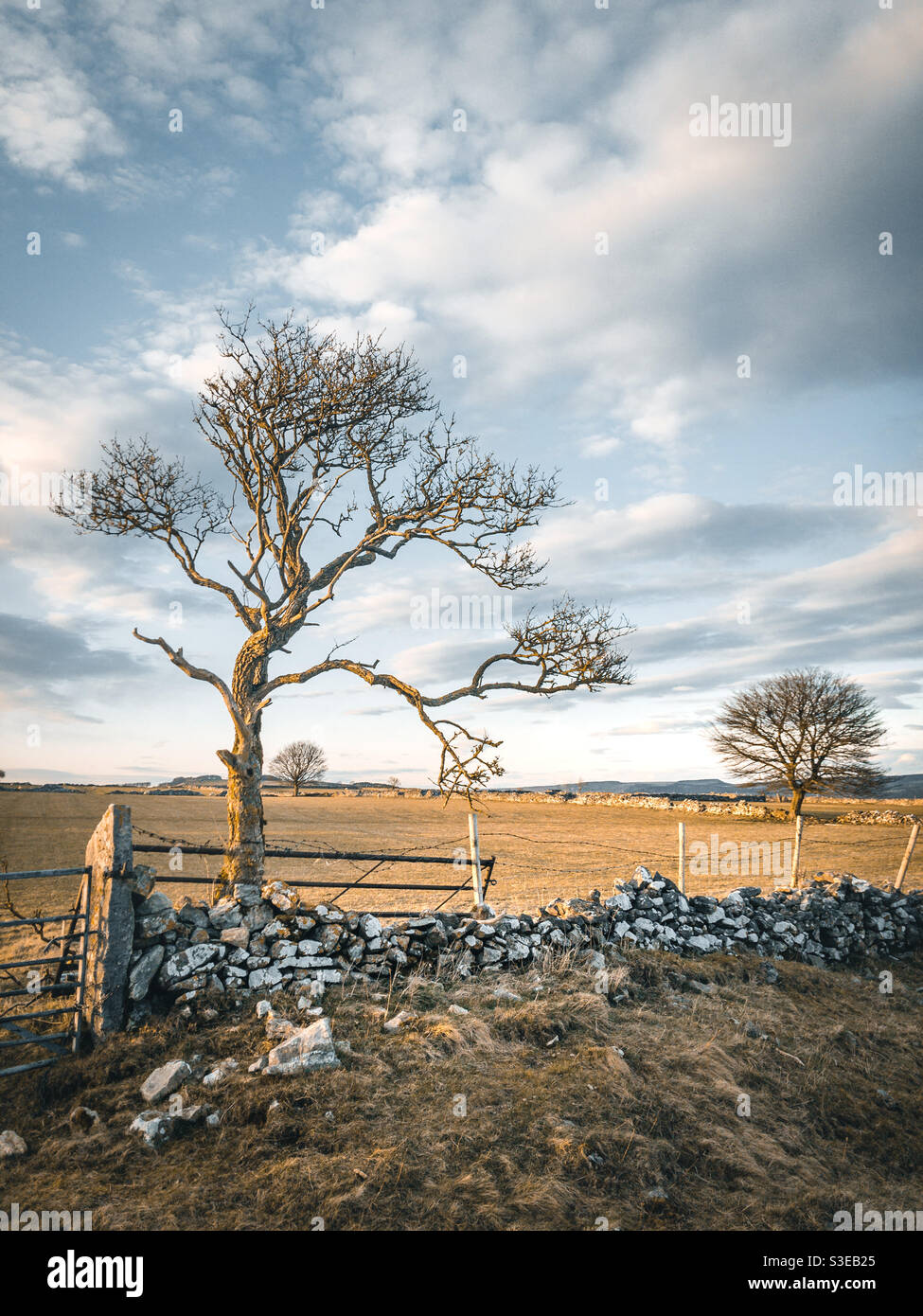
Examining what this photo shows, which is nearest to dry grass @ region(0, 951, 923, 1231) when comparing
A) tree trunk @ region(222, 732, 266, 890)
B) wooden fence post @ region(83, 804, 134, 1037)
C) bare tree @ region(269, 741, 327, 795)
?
wooden fence post @ region(83, 804, 134, 1037)

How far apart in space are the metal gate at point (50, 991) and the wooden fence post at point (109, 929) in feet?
0.30

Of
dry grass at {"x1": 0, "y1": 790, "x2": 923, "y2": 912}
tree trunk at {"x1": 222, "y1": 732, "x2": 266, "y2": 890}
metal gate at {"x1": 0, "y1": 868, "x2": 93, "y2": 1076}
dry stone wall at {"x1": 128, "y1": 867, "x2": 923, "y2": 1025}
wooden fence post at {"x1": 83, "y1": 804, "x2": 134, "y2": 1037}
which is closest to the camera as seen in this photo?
metal gate at {"x1": 0, "y1": 868, "x2": 93, "y2": 1076}

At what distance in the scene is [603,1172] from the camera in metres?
5.36

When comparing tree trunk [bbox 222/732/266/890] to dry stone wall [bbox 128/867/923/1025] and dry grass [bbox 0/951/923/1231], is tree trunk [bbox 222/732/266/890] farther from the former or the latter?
dry grass [bbox 0/951/923/1231]

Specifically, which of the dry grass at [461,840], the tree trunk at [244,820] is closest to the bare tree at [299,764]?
the dry grass at [461,840]

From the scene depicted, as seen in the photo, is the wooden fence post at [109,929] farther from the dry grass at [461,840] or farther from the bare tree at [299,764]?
the bare tree at [299,764]

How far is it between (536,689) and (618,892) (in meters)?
3.96

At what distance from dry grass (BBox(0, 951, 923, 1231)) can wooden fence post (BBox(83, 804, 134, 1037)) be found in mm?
484

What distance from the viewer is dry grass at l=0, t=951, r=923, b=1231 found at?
195 inches

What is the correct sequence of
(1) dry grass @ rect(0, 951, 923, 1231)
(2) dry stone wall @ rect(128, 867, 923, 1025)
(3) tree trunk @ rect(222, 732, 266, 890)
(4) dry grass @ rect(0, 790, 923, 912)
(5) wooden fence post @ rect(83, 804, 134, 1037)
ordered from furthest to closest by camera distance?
(4) dry grass @ rect(0, 790, 923, 912), (3) tree trunk @ rect(222, 732, 266, 890), (2) dry stone wall @ rect(128, 867, 923, 1025), (5) wooden fence post @ rect(83, 804, 134, 1037), (1) dry grass @ rect(0, 951, 923, 1231)

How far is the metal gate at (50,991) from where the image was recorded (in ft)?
23.3

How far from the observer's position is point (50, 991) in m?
8.50
